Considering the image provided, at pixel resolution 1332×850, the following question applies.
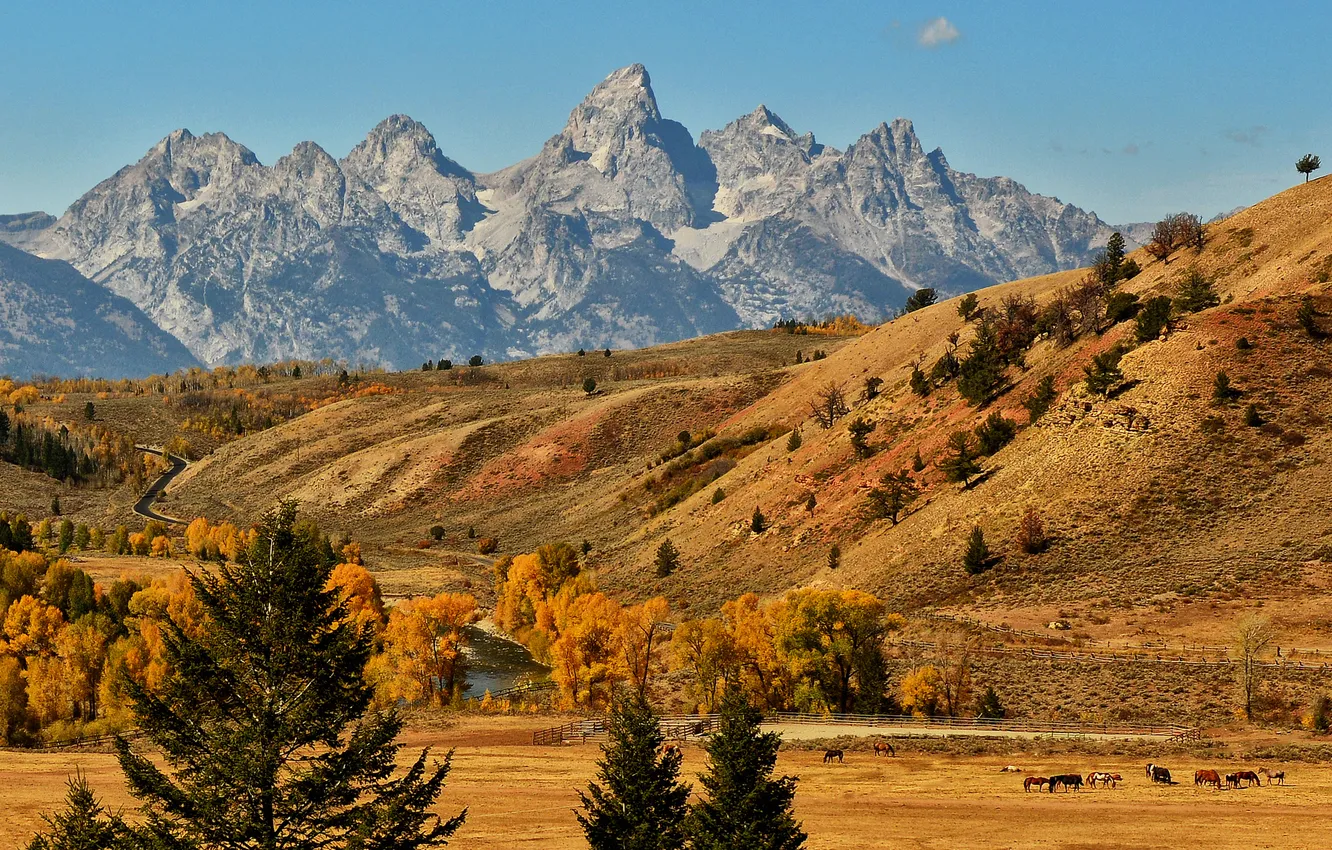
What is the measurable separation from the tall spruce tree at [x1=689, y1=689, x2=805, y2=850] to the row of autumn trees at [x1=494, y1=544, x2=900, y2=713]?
34.7 m

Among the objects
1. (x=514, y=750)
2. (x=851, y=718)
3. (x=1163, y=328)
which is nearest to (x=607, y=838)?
(x=514, y=750)

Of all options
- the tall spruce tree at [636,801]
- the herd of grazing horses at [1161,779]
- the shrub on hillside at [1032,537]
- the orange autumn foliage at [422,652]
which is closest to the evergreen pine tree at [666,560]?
the orange autumn foliage at [422,652]

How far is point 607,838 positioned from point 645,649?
55657 mm

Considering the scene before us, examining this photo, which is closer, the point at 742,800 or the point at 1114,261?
the point at 742,800

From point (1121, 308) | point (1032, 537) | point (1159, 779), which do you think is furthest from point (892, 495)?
point (1159, 779)

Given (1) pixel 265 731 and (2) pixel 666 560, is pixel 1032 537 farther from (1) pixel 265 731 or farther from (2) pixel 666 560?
(1) pixel 265 731

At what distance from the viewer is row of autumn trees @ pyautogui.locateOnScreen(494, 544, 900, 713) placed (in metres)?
74.4

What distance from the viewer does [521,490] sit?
602 feet

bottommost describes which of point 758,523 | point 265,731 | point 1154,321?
point 265,731

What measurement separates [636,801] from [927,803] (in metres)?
24.1

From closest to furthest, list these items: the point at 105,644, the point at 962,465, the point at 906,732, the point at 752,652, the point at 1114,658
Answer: the point at 906,732 → the point at 1114,658 → the point at 752,652 → the point at 105,644 → the point at 962,465

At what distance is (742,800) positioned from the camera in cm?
3020

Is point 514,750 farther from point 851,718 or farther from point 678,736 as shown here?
point 851,718

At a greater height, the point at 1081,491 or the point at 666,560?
the point at 1081,491
